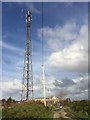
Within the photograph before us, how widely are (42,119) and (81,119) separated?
221 inches

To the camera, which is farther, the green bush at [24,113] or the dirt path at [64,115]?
the dirt path at [64,115]

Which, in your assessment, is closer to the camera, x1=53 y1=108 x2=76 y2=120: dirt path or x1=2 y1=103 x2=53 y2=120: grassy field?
x1=2 y1=103 x2=53 y2=120: grassy field

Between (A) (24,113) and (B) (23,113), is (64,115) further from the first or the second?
(B) (23,113)

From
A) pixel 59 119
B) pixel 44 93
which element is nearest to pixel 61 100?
pixel 44 93

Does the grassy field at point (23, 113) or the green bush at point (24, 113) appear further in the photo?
the green bush at point (24, 113)

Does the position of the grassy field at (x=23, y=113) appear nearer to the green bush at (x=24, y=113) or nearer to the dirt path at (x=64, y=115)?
the green bush at (x=24, y=113)

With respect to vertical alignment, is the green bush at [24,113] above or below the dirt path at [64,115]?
above

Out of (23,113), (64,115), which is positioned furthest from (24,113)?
(64,115)

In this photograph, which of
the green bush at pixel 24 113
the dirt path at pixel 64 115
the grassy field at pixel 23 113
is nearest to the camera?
the grassy field at pixel 23 113

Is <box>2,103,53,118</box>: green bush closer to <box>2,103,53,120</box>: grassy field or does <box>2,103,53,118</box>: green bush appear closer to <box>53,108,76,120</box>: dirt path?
<box>2,103,53,120</box>: grassy field

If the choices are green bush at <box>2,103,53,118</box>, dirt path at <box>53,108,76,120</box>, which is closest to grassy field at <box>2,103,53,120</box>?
green bush at <box>2,103,53,118</box>

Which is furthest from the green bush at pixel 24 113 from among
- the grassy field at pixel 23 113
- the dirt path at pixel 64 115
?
the dirt path at pixel 64 115

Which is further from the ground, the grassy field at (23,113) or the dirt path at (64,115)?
the grassy field at (23,113)

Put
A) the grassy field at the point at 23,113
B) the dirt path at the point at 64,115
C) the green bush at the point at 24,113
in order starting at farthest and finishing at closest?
1. the dirt path at the point at 64,115
2. the green bush at the point at 24,113
3. the grassy field at the point at 23,113
